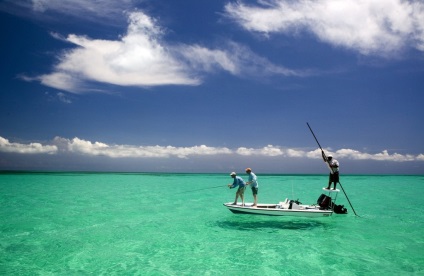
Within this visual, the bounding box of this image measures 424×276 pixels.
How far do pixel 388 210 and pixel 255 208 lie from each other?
1632 centimetres

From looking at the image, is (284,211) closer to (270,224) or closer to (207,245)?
(270,224)

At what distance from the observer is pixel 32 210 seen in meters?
24.1

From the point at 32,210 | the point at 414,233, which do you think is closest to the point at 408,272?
the point at 414,233


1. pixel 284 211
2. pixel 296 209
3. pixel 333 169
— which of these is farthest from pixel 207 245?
pixel 333 169

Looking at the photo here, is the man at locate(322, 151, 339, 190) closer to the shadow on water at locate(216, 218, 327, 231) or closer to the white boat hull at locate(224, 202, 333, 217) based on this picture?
the white boat hull at locate(224, 202, 333, 217)

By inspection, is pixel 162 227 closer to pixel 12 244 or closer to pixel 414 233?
pixel 12 244

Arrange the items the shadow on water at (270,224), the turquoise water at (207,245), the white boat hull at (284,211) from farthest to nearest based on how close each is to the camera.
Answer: the shadow on water at (270,224) < the white boat hull at (284,211) < the turquoise water at (207,245)

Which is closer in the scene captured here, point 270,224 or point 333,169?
point 333,169

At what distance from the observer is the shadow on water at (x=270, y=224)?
55.8ft

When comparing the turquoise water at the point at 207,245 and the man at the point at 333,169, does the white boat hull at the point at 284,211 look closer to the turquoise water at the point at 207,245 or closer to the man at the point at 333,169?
the turquoise water at the point at 207,245

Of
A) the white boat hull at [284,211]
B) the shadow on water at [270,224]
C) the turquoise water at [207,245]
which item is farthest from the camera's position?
the shadow on water at [270,224]

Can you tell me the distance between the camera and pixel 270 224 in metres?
17.8

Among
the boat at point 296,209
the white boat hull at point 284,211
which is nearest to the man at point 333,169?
the boat at point 296,209

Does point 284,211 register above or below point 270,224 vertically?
above
